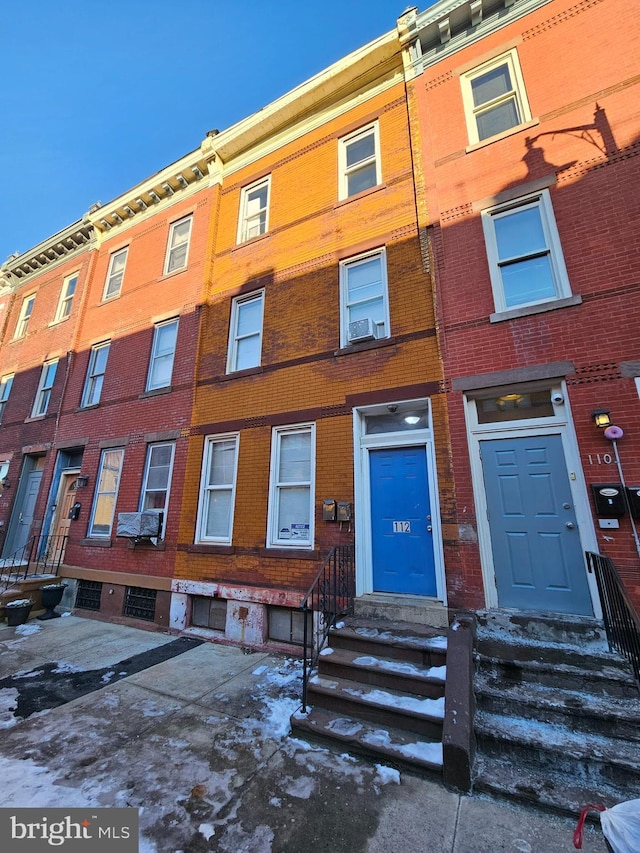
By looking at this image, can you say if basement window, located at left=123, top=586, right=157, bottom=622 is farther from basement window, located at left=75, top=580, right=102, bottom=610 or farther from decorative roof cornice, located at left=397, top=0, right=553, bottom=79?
decorative roof cornice, located at left=397, top=0, right=553, bottom=79

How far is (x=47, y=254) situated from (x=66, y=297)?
2216 mm

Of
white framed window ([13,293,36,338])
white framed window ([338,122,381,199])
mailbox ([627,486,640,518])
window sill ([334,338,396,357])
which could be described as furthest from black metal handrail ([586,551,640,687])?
white framed window ([13,293,36,338])

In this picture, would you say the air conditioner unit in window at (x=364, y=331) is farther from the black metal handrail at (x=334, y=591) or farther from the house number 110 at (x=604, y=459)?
the house number 110 at (x=604, y=459)

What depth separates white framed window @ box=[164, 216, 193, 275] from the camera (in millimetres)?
9859

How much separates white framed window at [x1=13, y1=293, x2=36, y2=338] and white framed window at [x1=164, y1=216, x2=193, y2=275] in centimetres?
672

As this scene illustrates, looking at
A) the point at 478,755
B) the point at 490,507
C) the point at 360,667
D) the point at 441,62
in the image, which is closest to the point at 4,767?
the point at 360,667

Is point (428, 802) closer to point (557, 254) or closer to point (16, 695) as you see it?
point (16, 695)

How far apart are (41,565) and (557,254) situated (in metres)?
12.2

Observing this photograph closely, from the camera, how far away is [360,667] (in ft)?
13.0

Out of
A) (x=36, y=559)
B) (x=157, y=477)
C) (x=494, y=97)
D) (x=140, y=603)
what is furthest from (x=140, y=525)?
(x=494, y=97)

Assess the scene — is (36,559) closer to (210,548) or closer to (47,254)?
(210,548)

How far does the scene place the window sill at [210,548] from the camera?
262 inches

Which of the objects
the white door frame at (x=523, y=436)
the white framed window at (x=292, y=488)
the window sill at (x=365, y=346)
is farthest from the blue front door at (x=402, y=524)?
the window sill at (x=365, y=346)

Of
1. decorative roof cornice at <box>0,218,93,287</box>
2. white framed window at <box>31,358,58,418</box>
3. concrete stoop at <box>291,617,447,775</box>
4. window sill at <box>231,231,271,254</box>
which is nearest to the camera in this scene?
concrete stoop at <box>291,617,447,775</box>
